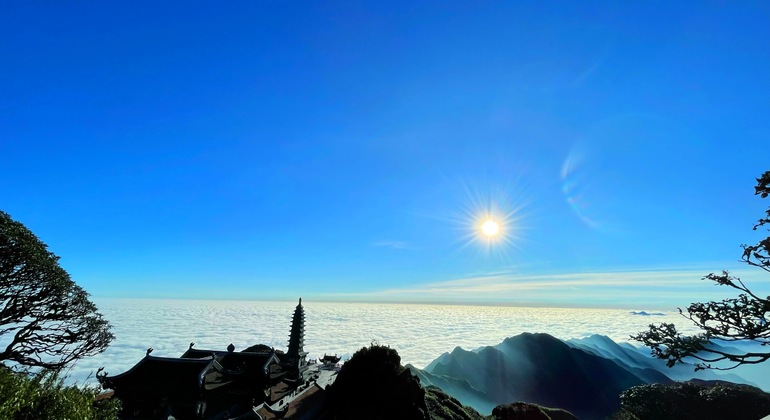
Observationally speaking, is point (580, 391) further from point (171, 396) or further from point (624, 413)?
point (171, 396)

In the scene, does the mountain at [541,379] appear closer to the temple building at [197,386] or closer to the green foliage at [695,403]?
the green foliage at [695,403]

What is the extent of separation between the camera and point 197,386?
36.5 meters

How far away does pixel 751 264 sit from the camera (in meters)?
9.57

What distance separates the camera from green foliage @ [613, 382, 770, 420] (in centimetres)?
4916

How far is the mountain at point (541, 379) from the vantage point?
15438cm

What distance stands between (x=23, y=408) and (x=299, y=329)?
150 ft

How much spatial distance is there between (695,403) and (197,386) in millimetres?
71152

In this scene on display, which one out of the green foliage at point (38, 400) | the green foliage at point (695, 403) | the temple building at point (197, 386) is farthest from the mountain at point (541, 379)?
the green foliage at point (38, 400)

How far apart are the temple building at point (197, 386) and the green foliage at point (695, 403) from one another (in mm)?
54355

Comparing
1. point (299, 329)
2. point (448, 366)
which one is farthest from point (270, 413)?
point (448, 366)

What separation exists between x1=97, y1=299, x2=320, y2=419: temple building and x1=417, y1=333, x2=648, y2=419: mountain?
131m

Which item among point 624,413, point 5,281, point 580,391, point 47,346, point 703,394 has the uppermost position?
point 5,281

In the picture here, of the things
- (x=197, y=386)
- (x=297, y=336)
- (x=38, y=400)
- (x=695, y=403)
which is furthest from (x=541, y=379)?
(x=38, y=400)

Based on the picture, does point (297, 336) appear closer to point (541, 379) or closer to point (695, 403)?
point (695, 403)
